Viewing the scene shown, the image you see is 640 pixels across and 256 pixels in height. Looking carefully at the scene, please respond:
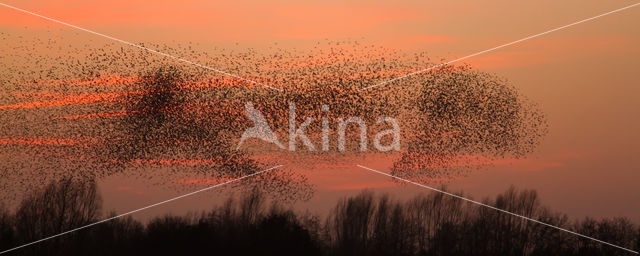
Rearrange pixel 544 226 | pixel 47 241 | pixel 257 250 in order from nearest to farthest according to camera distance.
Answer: pixel 257 250, pixel 47 241, pixel 544 226

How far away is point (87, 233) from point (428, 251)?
106ft

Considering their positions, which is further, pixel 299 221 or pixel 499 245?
pixel 499 245

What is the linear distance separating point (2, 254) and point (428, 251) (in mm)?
38636

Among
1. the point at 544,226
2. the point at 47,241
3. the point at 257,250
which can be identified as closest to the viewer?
the point at 257,250

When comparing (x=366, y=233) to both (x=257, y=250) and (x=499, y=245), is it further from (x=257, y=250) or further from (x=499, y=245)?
(x=257, y=250)

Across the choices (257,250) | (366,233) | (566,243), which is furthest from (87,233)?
(566,243)

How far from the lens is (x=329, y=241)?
74.9 m

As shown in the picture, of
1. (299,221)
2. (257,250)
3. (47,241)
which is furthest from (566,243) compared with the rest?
(47,241)

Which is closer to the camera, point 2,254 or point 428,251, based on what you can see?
point 2,254

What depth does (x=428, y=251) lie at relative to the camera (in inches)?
2968

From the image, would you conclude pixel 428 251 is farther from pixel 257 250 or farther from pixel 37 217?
pixel 37 217

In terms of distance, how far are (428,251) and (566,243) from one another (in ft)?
43.5

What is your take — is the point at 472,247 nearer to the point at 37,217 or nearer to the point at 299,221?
the point at 299,221

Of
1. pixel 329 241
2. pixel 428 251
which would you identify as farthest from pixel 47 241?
pixel 428 251
